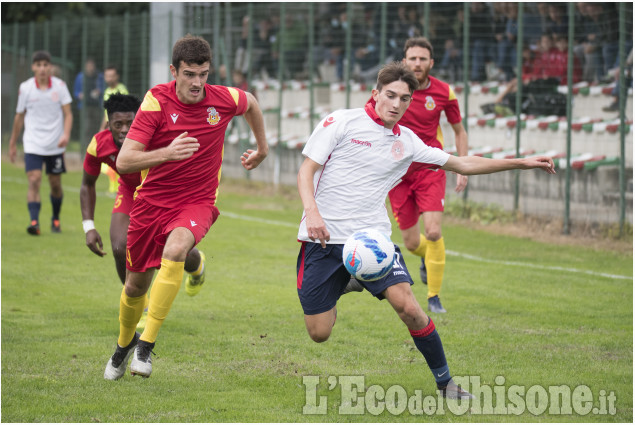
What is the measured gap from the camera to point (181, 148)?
557cm

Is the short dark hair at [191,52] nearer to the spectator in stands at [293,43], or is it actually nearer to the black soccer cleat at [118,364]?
the black soccer cleat at [118,364]

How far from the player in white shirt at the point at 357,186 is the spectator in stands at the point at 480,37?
31.9 feet

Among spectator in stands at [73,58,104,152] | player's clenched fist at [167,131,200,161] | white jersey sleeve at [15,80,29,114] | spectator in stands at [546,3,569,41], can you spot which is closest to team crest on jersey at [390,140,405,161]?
player's clenched fist at [167,131,200,161]

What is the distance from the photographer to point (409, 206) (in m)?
8.49

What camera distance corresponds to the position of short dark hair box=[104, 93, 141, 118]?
711 centimetres

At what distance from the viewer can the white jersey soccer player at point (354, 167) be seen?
569 cm

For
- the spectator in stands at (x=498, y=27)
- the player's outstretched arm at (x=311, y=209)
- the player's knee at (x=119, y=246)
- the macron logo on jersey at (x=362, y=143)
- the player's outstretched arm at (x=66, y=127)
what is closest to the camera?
the player's outstretched arm at (x=311, y=209)

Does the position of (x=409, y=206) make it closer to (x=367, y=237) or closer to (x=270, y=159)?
(x=367, y=237)

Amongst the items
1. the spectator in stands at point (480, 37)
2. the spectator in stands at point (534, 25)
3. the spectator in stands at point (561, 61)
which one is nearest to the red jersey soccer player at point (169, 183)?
the spectator in stands at point (561, 61)

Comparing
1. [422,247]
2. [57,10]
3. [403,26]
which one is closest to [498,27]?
[403,26]

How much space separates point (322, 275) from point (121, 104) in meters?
2.42

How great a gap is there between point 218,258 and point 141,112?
5531 mm

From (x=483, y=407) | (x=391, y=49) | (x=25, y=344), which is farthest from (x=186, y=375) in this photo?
(x=391, y=49)

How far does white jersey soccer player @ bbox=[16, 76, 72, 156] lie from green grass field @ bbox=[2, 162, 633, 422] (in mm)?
1575
